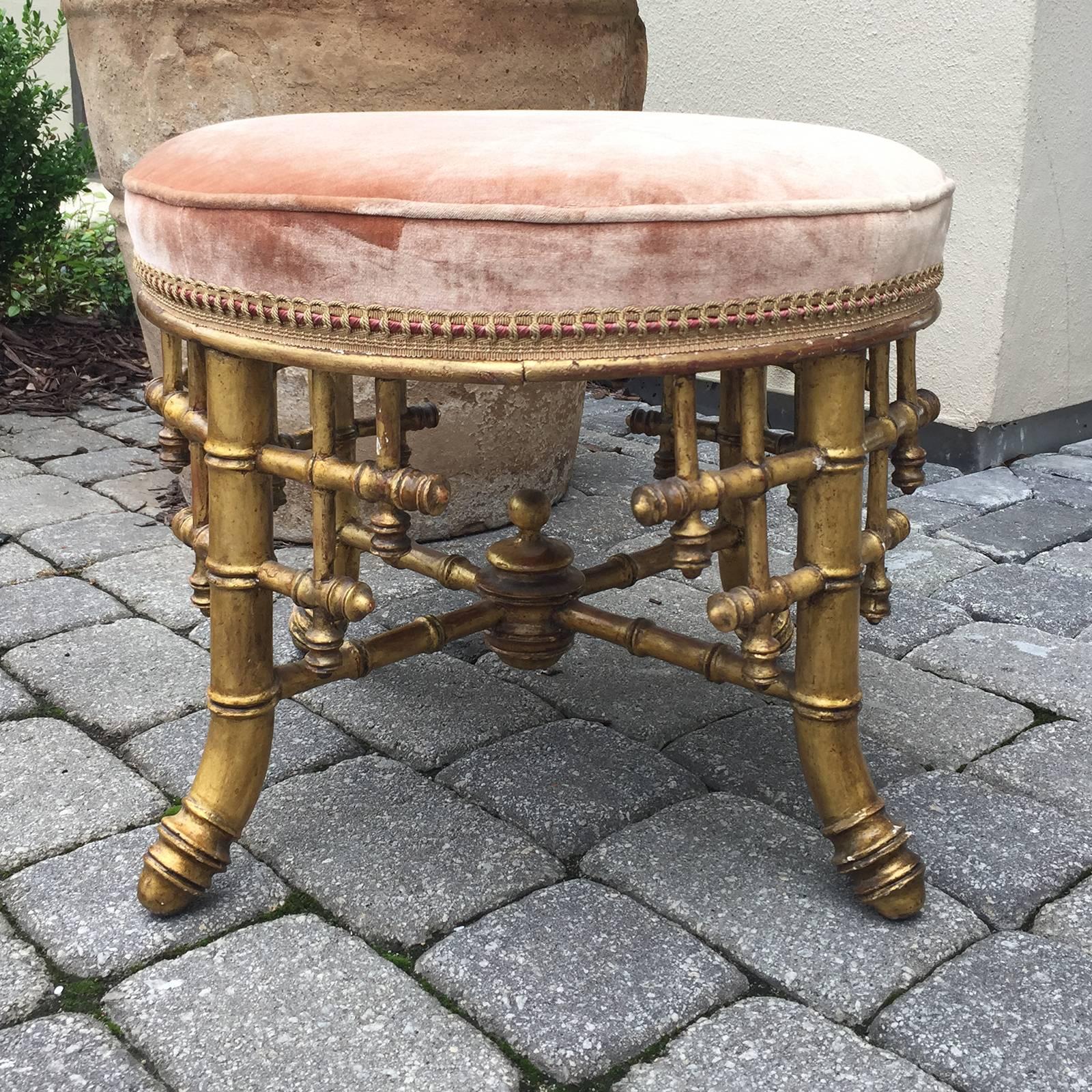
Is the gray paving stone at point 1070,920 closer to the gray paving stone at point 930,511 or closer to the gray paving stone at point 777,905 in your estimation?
the gray paving stone at point 777,905

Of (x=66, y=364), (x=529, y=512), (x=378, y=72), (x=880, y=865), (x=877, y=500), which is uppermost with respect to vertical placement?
(x=378, y=72)

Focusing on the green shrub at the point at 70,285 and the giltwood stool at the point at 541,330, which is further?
the green shrub at the point at 70,285

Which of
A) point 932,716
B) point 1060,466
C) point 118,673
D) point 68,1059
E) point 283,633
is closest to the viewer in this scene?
point 68,1059

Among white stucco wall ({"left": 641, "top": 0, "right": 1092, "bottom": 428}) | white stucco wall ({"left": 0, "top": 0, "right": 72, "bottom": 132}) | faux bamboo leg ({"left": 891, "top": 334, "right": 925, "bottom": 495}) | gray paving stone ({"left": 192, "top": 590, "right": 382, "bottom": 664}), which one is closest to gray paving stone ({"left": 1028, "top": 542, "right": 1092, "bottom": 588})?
white stucco wall ({"left": 641, "top": 0, "right": 1092, "bottom": 428})

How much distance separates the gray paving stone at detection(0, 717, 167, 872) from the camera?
1.51 meters

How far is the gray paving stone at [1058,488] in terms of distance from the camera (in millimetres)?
2893

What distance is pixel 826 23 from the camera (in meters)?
3.19

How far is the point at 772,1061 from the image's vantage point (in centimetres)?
115

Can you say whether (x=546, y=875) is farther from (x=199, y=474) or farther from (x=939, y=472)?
(x=939, y=472)

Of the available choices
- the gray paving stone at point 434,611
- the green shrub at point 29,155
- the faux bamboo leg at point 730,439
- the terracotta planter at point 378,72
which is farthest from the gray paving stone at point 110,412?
the faux bamboo leg at point 730,439

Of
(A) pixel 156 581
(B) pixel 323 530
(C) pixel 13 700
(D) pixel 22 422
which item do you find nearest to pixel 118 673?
(C) pixel 13 700

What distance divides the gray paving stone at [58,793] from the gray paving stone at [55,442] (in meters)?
1.54

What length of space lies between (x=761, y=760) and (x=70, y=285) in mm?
3434

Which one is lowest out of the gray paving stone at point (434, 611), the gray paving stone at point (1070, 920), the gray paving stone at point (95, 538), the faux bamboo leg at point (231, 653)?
the gray paving stone at point (95, 538)
